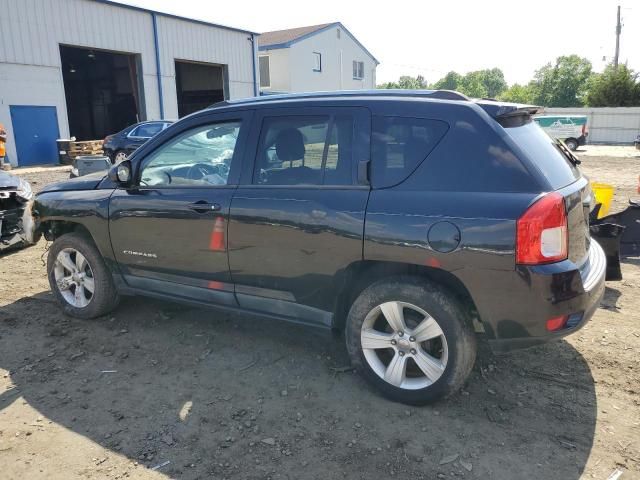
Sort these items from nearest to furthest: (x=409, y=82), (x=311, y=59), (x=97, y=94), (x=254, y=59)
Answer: (x=254, y=59)
(x=97, y=94)
(x=311, y=59)
(x=409, y=82)

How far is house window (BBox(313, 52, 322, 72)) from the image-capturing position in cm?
3794

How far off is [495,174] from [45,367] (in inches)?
138

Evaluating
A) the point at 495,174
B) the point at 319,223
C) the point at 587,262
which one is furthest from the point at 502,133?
the point at 319,223

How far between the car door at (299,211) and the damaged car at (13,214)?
4.44m

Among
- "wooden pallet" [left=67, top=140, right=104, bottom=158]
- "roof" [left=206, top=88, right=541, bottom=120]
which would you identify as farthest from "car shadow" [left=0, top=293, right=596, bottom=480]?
"wooden pallet" [left=67, top=140, right=104, bottom=158]

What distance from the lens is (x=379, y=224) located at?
3.16 metres

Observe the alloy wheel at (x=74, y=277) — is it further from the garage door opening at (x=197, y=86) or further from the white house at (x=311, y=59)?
the white house at (x=311, y=59)

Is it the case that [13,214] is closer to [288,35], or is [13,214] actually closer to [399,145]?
[399,145]

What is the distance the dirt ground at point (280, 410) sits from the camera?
2793 mm

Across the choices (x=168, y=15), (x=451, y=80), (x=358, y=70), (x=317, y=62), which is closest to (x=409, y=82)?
(x=451, y=80)

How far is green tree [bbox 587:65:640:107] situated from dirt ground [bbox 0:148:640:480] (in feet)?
127

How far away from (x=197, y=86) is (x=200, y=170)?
30791 millimetres

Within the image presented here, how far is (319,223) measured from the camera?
337cm

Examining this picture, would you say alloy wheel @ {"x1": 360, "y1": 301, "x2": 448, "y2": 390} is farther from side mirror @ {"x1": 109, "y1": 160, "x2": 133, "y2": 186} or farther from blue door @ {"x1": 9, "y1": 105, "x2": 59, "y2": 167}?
blue door @ {"x1": 9, "y1": 105, "x2": 59, "y2": 167}
